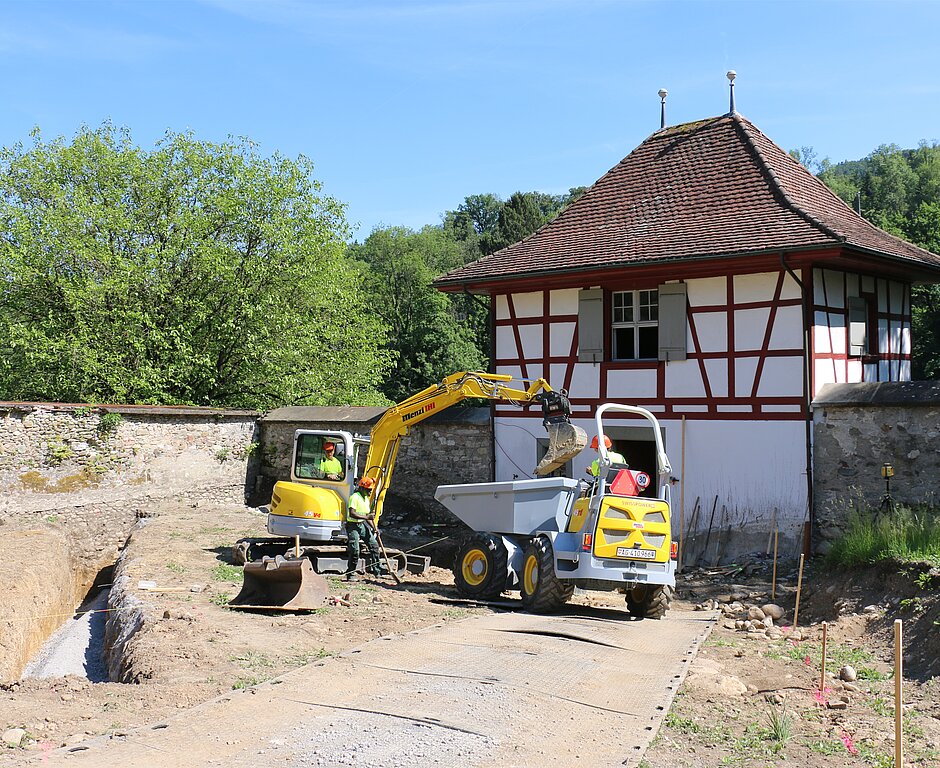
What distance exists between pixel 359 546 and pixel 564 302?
254 inches

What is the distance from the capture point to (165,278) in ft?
82.7

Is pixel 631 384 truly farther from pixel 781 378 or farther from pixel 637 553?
pixel 637 553

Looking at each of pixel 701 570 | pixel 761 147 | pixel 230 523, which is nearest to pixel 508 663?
pixel 701 570

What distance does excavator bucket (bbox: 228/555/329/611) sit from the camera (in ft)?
38.7

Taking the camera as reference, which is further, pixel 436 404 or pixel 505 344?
pixel 505 344

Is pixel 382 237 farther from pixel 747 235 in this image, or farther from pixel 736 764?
pixel 736 764

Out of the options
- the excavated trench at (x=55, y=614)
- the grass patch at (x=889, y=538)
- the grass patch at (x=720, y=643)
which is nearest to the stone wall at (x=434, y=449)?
the excavated trench at (x=55, y=614)

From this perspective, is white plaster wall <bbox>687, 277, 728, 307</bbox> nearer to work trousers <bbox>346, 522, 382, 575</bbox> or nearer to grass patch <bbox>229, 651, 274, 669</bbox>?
work trousers <bbox>346, 522, 382, 575</bbox>

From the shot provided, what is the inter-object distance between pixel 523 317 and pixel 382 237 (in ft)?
142

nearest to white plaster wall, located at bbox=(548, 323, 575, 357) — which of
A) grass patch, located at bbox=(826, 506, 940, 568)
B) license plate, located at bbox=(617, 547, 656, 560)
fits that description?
grass patch, located at bbox=(826, 506, 940, 568)

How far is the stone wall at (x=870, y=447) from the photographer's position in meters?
14.2

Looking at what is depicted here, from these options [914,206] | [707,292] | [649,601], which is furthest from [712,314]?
[914,206]

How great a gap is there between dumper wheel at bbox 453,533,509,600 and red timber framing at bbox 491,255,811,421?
16.7 feet

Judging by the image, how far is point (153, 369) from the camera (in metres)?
24.4
